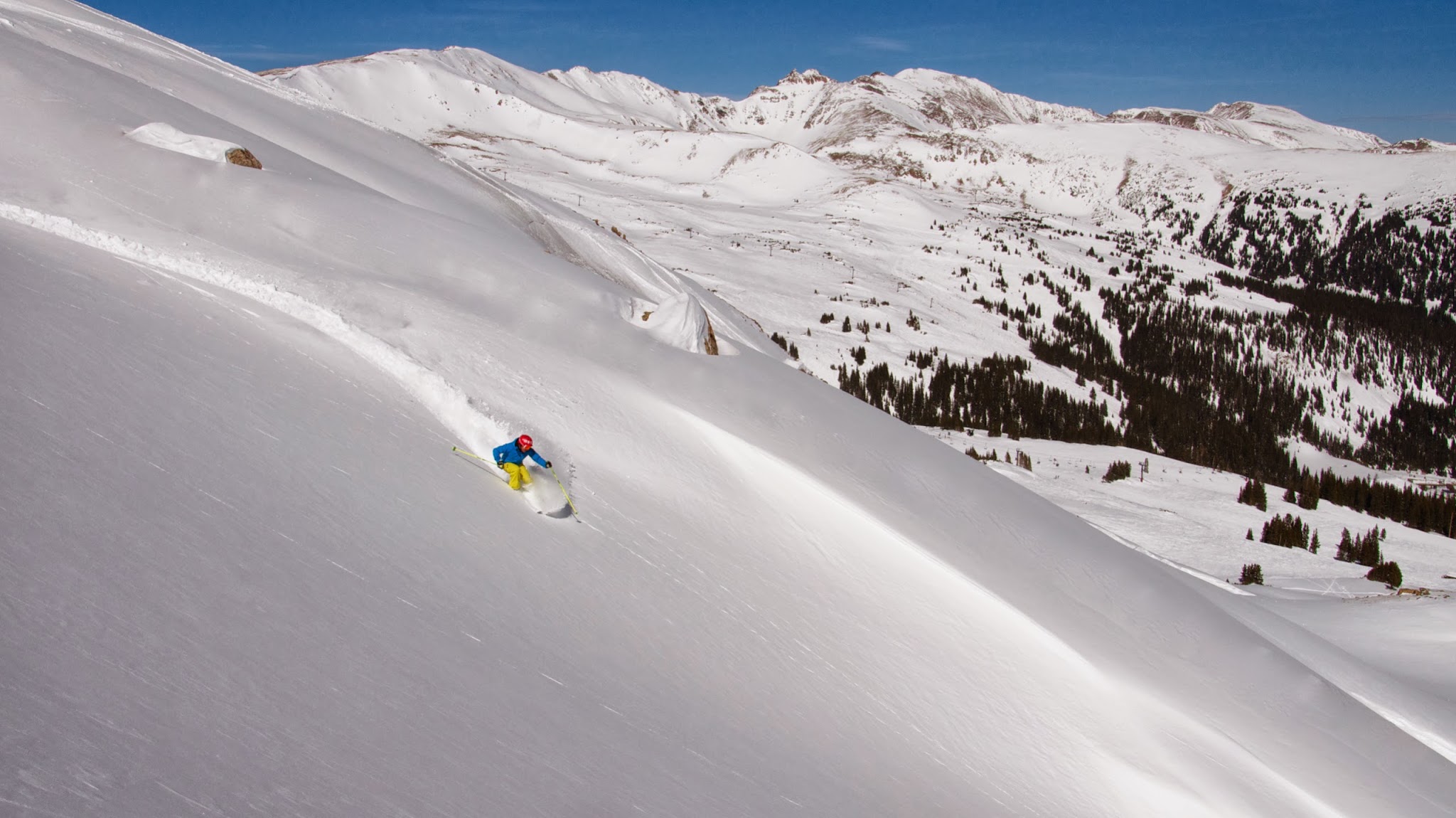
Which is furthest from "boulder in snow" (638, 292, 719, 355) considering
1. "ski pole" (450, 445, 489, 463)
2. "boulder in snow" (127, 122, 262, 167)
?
"boulder in snow" (127, 122, 262, 167)

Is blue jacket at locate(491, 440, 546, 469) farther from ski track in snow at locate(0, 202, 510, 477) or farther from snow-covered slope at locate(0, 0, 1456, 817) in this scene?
ski track in snow at locate(0, 202, 510, 477)

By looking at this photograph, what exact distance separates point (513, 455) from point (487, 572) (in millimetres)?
1250

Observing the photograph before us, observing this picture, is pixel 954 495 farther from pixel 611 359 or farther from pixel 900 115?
pixel 900 115

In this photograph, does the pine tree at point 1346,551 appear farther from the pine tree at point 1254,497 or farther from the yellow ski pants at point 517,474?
the yellow ski pants at point 517,474

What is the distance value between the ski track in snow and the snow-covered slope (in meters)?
0.03

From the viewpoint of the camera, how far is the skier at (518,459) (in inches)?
211

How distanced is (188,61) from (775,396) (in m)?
14.3

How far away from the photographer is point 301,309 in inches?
265

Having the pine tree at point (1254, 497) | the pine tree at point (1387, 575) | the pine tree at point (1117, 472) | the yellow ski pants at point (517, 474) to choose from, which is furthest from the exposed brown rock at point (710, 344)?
the pine tree at point (1254, 497)

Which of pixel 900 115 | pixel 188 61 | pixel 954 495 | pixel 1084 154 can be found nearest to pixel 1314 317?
pixel 1084 154

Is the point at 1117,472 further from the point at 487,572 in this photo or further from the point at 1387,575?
the point at 487,572

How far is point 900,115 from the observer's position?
16200 centimetres

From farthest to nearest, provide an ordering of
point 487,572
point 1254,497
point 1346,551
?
point 1254,497 → point 1346,551 → point 487,572

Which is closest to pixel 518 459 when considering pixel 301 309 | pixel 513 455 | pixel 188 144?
pixel 513 455
